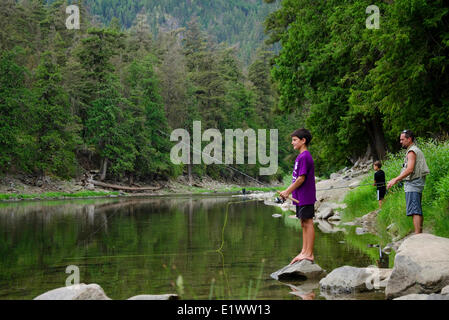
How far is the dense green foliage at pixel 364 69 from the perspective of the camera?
14.1m

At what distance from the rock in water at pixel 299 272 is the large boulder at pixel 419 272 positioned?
3.97 ft

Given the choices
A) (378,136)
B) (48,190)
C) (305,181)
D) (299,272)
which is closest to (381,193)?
(305,181)

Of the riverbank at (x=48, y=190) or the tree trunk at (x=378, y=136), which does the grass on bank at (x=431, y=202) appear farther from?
the riverbank at (x=48, y=190)

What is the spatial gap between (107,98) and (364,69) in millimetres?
32603

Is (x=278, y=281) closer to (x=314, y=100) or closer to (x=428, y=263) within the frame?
(x=428, y=263)

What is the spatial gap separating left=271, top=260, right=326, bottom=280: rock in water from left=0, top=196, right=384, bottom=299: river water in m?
0.20

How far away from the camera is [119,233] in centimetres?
1219

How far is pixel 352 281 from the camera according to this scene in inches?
225

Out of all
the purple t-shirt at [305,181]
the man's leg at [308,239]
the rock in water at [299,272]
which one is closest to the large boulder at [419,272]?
the rock in water at [299,272]

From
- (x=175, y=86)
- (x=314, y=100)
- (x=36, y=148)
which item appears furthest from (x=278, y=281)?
(x=175, y=86)

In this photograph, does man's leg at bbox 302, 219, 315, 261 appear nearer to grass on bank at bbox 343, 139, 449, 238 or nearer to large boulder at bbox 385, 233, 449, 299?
large boulder at bbox 385, 233, 449, 299

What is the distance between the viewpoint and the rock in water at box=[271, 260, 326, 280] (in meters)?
6.47

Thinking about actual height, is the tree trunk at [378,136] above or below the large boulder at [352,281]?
above

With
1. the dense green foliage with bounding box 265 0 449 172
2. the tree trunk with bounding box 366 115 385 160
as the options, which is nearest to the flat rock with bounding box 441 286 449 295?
the dense green foliage with bounding box 265 0 449 172
